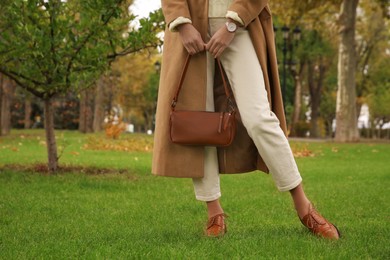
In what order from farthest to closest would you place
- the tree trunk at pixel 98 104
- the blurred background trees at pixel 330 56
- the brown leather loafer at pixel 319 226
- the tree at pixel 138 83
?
1. the tree at pixel 138 83
2. the tree trunk at pixel 98 104
3. the blurred background trees at pixel 330 56
4. the brown leather loafer at pixel 319 226

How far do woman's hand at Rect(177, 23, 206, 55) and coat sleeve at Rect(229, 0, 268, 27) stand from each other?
0.83 ft

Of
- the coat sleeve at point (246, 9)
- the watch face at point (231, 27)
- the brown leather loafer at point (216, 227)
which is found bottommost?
the brown leather loafer at point (216, 227)

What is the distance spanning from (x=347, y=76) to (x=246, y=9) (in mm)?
21514

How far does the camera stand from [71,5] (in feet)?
24.3

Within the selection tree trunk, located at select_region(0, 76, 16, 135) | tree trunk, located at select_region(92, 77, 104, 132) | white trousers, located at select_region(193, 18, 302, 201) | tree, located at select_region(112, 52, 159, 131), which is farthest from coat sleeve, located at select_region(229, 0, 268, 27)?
tree trunk, located at select_region(92, 77, 104, 132)

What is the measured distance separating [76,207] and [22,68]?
278 cm

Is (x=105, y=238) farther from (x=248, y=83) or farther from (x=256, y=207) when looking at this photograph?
(x=256, y=207)

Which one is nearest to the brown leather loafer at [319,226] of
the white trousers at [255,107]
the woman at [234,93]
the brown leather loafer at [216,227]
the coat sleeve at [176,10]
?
the woman at [234,93]

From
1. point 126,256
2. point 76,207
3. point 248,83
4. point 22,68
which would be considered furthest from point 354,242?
point 22,68

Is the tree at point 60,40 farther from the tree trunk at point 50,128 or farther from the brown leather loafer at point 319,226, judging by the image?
the brown leather loafer at point 319,226

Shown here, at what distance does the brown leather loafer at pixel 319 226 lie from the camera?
3668mm

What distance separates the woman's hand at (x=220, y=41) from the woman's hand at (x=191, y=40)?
0.07 metres

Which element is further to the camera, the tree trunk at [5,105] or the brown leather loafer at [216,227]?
the tree trunk at [5,105]

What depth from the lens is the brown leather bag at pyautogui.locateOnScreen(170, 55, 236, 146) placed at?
11.8 ft
